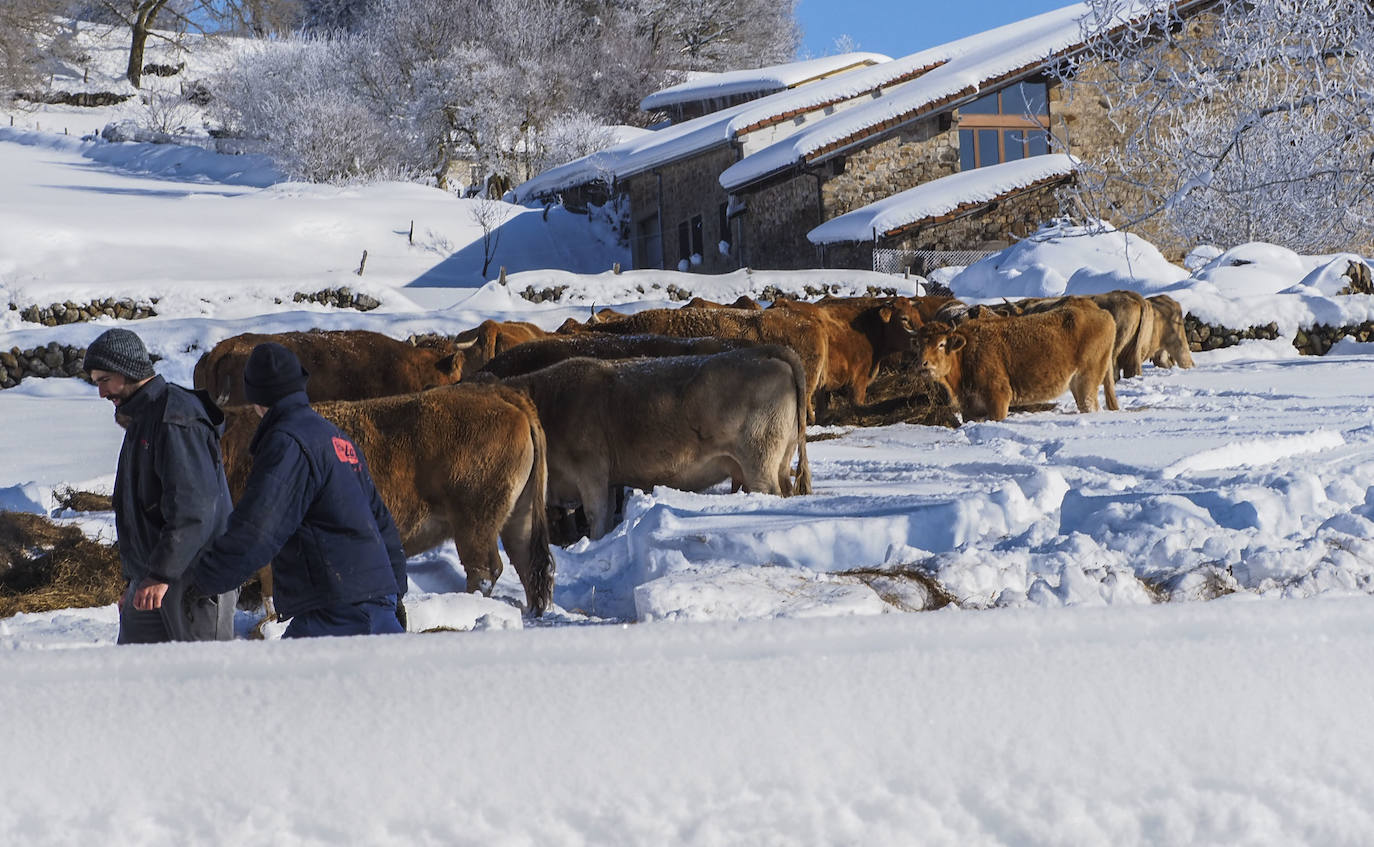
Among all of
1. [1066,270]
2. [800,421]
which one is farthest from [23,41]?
[800,421]

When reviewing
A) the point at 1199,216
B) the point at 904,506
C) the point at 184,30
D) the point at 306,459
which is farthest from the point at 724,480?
the point at 184,30

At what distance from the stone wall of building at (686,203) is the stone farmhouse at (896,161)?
0.05 meters

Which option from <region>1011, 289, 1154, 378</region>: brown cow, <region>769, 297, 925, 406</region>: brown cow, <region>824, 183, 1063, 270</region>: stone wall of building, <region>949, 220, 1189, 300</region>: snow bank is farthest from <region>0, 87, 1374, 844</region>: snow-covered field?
<region>824, 183, 1063, 270</region>: stone wall of building

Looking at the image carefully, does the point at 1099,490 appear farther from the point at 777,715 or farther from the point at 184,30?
the point at 184,30

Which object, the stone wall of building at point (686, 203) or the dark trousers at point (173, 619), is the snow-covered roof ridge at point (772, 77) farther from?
the dark trousers at point (173, 619)

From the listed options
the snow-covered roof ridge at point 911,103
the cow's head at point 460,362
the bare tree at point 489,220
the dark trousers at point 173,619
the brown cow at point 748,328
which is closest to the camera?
the dark trousers at point 173,619

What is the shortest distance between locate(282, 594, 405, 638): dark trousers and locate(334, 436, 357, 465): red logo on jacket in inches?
17.3

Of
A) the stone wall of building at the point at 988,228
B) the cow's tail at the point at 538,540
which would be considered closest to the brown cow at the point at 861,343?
the cow's tail at the point at 538,540

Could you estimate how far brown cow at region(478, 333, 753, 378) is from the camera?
9977 millimetres

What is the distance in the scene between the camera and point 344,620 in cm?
425

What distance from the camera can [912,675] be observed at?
107 inches

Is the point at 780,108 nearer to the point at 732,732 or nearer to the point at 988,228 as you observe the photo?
the point at 988,228

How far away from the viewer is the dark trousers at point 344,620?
4.24m

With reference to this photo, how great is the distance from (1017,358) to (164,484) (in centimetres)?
963
